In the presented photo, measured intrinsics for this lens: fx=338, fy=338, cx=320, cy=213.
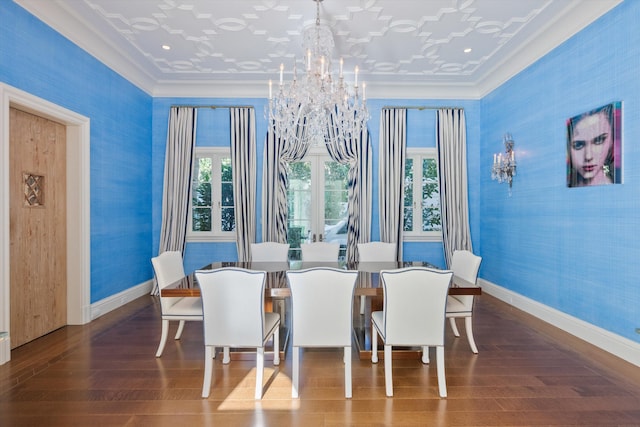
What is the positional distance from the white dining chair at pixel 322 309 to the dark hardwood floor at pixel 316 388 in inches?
10.6

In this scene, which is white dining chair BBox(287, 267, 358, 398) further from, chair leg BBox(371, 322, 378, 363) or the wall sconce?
the wall sconce

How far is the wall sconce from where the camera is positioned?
464 cm

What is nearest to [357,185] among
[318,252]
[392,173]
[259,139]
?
[392,173]

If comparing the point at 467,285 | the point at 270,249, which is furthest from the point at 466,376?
the point at 270,249

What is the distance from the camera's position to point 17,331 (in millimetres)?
3186

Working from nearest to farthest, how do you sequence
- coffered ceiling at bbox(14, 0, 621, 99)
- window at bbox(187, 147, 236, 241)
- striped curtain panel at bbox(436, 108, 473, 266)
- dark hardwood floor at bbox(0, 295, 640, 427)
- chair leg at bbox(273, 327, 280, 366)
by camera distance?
1. dark hardwood floor at bbox(0, 295, 640, 427)
2. chair leg at bbox(273, 327, 280, 366)
3. coffered ceiling at bbox(14, 0, 621, 99)
4. striped curtain panel at bbox(436, 108, 473, 266)
5. window at bbox(187, 147, 236, 241)

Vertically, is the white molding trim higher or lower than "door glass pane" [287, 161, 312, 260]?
lower

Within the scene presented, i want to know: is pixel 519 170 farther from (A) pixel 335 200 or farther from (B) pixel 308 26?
(B) pixel 308 26

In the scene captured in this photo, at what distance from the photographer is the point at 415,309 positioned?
7.86ft

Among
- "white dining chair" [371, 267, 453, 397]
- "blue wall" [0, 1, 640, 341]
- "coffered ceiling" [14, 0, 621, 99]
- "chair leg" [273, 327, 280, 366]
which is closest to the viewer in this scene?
"white dining chair" [371, 267, 453, 397]

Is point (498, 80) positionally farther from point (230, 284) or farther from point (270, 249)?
point (230, 284)

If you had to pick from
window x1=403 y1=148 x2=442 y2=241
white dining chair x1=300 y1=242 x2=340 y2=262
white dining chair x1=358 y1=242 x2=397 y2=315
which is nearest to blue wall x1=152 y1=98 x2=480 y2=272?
window x1=403 y1=148 x2=442 y2=241

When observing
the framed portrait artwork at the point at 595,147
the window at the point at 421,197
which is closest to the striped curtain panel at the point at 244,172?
the window at the point at 421,197

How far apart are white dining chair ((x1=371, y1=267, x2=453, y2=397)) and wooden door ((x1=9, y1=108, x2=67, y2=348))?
3.41 metres
